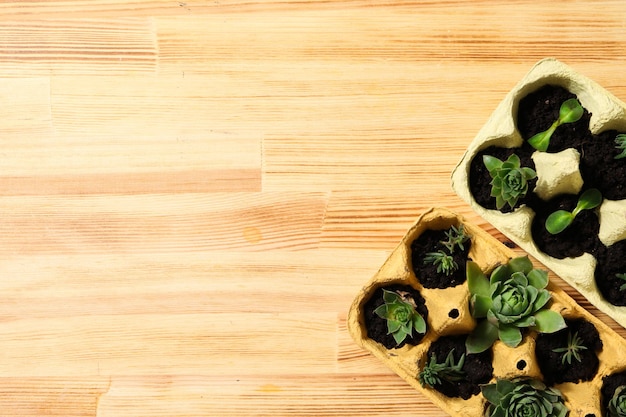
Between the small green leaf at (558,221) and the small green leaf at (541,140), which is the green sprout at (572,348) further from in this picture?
the small green leaf at (541,140)

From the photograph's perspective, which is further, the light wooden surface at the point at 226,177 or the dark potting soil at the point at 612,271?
the light wooden surface at the point at 226,177

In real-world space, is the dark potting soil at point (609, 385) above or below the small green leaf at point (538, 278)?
below

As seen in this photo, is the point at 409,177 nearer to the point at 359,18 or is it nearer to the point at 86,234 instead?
the point at 359,18

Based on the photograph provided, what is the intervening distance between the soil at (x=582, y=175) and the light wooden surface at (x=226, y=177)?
0.14 meters

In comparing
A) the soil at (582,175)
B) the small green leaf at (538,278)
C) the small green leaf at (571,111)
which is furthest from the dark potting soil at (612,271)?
the small green leaf at (571,111)

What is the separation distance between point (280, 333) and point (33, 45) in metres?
0.69

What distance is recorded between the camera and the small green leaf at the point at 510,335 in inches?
36.1

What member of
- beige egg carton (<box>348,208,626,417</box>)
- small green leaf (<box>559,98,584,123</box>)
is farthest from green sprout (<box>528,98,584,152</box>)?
beige egg carton (<box>348,208,626,417</box>)

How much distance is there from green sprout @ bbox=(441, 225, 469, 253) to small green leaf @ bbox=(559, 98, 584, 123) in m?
0.22

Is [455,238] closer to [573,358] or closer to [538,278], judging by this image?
[538,278]

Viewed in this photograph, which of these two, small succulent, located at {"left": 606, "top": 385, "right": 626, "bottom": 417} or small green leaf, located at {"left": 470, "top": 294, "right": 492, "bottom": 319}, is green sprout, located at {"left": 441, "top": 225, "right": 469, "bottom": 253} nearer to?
small green leaf, located at {"left": 470, "top": 294, "right": 492, "bottom": 319}

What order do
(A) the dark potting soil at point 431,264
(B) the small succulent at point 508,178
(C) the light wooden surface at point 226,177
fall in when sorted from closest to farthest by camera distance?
1. (B) the small succulent at point 508,178
2. (A) the dark potting soil at point 431,264
3. (C) the light wooden surface at point 226,177

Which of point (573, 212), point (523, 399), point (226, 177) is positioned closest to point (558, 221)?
point (573, 212)

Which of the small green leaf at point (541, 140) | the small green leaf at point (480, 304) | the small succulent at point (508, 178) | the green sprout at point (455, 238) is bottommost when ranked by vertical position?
the small green leaf at point (480, 304)
